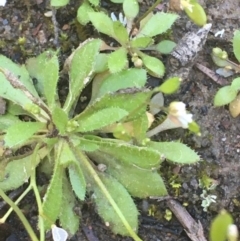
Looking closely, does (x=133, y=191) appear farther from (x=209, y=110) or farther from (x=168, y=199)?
(x=209, y=110)

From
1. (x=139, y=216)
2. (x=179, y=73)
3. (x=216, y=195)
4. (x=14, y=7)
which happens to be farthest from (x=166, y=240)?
(x=14, y=7)

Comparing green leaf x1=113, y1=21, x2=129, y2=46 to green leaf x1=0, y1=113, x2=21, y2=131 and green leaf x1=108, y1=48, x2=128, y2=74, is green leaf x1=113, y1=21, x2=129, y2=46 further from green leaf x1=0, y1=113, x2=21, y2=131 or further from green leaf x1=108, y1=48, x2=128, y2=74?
green leaf x1=0, y1=113, x2=21, y2=131

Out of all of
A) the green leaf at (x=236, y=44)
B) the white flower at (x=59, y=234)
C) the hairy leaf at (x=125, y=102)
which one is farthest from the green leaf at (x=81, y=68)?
the green leaf at (x=236, y=44)

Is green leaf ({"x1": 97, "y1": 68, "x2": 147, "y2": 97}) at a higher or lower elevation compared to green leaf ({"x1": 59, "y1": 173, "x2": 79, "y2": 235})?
higher

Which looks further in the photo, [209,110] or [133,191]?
[209,110]

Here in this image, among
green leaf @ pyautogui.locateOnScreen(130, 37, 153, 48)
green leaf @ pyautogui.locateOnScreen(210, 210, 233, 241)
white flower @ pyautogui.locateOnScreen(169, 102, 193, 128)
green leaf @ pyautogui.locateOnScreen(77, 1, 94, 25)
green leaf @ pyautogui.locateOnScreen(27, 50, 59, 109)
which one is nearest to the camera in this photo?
green leaf @ pyautogui.locateOnScreen(210, 210, 233, 241)

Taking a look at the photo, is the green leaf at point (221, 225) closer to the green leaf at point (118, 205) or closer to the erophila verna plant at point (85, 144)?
the erophila verna plant at point (85, 144)

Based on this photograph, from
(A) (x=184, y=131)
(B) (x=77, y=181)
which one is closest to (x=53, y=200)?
(B) (x=77, y=181)

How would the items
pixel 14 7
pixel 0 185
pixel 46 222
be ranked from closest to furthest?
pixel 46 222 < pixel 0 185 < pixel 14 7

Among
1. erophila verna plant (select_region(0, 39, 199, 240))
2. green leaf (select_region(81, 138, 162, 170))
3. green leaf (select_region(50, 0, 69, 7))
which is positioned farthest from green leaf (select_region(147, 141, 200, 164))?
green leaf (select_region(50, 0, 69, 7))
